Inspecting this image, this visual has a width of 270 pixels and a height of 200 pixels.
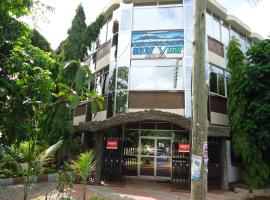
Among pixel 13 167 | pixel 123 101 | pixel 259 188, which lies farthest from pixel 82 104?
pixel 259 188

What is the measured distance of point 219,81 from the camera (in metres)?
16.0

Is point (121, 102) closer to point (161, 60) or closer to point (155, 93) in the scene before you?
point (155, 93)

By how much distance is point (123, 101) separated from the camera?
46.3ft

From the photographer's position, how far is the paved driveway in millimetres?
9906

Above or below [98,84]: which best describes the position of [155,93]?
below

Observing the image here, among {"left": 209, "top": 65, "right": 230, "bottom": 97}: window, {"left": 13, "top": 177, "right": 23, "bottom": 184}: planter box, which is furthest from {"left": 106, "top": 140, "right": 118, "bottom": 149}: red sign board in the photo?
{"left": 209, "top": 65, "right": 230, "bottom": 97}: window

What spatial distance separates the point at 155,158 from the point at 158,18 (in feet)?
25.3

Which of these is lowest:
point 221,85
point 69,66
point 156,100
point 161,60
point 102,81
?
point 156,100

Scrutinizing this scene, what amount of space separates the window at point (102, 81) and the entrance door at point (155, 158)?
11.9ft

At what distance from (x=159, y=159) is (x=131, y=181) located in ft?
6.71

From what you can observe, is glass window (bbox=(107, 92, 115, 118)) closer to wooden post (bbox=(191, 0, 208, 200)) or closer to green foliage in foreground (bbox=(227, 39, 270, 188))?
green foliage in foreground (bbox=(227, 39, 270, 188))

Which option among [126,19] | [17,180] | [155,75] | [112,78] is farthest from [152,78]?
[17,180]

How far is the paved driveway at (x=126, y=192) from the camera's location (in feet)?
32.5

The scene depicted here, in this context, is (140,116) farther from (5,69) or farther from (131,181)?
(5,69)
